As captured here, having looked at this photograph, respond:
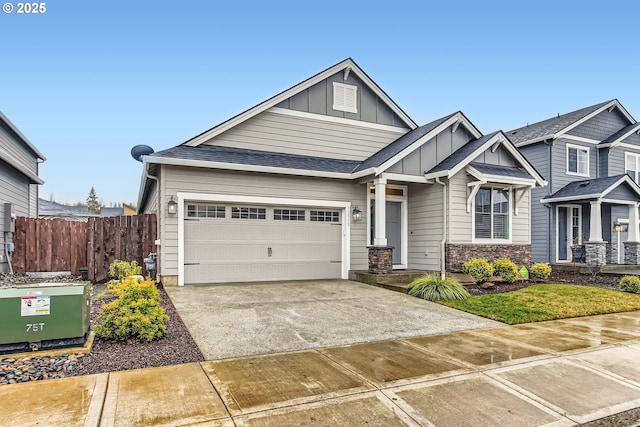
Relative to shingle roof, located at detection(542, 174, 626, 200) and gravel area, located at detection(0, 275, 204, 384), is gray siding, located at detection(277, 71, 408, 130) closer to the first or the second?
shingle roof, located at detection(542, 174, 626, 200)

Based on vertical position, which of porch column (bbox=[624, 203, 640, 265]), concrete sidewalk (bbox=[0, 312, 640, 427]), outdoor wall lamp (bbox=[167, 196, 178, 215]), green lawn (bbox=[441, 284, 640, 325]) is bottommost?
green lawn (bbox=[441, 284, 640, 325])

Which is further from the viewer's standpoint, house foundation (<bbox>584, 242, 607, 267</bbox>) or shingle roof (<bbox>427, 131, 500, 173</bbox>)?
house foundation (<bbox>584, 242, 607, 267</bbox>)

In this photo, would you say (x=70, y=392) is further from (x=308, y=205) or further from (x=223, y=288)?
(x=308, y=205)

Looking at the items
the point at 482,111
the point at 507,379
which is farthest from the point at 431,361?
the point at 482,111

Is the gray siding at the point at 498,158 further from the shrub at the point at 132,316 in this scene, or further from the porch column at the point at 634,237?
the shrub at the point at 132,316

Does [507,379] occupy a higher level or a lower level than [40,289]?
lower

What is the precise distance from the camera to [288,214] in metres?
11.3

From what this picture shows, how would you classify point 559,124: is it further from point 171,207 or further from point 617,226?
point 171,207

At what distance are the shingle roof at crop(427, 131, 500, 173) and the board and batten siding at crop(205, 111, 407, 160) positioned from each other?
87.3 inches

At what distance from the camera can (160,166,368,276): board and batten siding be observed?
982 centimetres

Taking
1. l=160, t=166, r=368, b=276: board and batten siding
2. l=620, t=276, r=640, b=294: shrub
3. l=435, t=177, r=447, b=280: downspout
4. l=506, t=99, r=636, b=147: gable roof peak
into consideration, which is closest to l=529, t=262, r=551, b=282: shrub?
l=620, t=276, r=640, b=294: shrub

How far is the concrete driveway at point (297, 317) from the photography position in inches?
209

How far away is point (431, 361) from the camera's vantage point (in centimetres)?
459

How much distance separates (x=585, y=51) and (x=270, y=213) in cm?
1526
